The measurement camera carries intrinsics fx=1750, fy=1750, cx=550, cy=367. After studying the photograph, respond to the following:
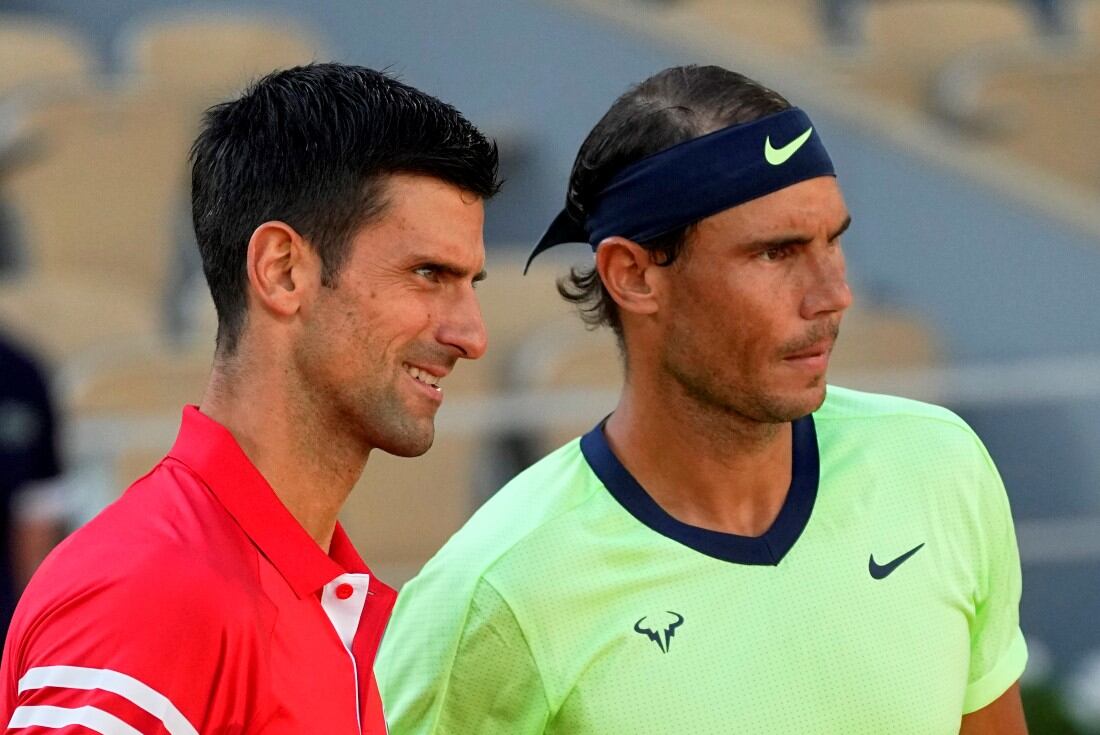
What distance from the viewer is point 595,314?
2.73m

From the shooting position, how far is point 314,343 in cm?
191

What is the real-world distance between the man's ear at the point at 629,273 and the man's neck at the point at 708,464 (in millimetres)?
142

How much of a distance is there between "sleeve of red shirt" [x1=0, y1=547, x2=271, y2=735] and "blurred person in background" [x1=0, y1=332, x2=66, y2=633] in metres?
2.80

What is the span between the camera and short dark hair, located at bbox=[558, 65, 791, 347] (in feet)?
8.20

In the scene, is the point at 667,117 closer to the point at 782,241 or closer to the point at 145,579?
the point at 782,241

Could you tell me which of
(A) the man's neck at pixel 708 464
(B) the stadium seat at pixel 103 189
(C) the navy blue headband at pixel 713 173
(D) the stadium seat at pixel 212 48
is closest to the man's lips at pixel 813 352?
(A) the man's neck at pixel 708 464

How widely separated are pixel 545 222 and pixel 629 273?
448 cm

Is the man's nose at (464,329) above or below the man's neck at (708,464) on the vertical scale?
above

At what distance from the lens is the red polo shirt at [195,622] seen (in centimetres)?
160

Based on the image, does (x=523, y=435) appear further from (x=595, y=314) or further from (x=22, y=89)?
(x=595, y=314)

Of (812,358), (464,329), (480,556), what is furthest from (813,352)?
(464,329)

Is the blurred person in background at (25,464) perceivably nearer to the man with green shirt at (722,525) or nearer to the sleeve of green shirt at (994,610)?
the man with green shirt at (722,525)

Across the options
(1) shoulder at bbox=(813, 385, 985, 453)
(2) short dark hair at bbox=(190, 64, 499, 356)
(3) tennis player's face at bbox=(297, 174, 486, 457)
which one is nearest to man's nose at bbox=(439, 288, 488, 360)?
(3) tennis player's face at bbox=(297, 174, 486, 457)

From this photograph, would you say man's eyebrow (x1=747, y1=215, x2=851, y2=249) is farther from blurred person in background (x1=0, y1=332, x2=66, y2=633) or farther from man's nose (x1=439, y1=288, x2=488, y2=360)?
blurred person in background (x1=0, y1=332, x2=66, y2=633)
